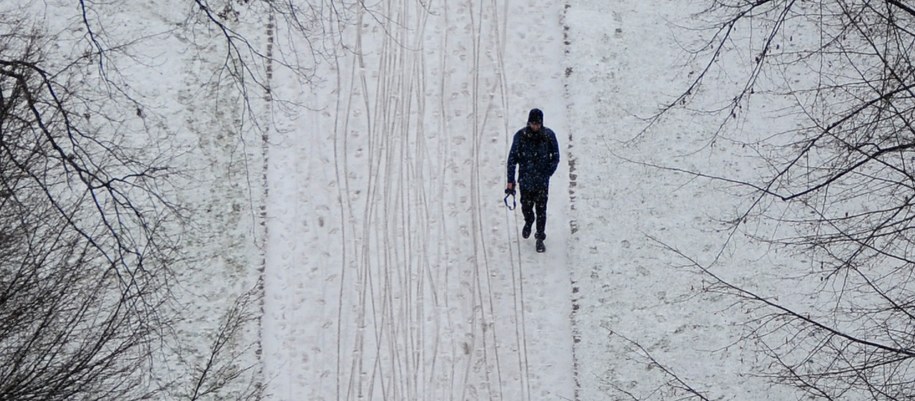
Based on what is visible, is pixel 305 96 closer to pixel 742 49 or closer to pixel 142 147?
pixel 142 147

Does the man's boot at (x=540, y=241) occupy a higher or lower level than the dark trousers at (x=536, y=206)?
lower

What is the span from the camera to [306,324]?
1516 cm

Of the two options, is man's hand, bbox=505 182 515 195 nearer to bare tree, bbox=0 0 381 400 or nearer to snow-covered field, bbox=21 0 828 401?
snow-covered field, bbox=21 0 828 401

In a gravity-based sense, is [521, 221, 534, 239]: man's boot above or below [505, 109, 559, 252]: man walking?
below

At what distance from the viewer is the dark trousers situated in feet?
49.4

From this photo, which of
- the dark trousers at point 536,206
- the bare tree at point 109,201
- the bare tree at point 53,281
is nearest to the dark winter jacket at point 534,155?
the dark trousers at point 536,206

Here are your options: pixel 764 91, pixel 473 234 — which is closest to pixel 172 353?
pixel 473 234

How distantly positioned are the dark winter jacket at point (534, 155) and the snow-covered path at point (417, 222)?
122 centimetres

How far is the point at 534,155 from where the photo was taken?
14.9m

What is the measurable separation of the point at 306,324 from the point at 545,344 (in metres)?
2.69

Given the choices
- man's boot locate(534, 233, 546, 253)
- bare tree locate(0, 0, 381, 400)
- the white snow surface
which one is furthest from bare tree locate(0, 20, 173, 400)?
man's boot locate(534, 233, 546, 253)

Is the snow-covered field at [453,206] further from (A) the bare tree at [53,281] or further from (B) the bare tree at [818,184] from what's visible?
(A) the bare tree at [53,281]

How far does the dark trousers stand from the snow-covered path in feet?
1.42

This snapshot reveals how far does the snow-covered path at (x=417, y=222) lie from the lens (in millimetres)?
14820
